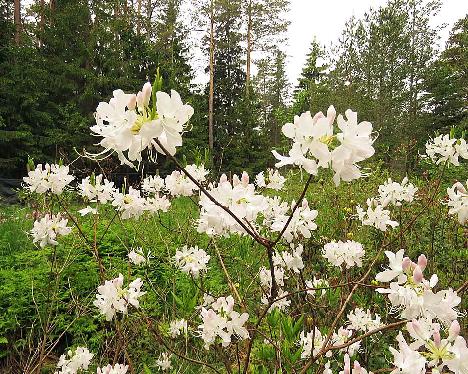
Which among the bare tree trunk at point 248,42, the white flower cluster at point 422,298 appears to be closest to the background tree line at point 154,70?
the bare tree trunk at point 248,42

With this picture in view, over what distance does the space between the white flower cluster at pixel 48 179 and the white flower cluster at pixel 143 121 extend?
166 centimetres

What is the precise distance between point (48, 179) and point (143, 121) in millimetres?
1821

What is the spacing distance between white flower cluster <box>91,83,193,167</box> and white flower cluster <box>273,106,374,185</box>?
336 mm

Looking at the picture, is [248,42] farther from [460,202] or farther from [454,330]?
[454,330]

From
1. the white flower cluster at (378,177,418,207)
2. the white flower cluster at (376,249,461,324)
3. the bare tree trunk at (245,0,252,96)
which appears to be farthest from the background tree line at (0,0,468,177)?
the white flower cluster at (376,249,461,324)

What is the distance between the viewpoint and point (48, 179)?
261 cm

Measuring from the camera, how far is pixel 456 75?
20.0 meters

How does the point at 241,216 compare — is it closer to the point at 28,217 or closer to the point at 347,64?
the point at 28,217

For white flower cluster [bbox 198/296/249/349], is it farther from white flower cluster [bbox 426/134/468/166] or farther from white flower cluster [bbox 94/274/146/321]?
white flower cluster [bbox 426/134/468/166]

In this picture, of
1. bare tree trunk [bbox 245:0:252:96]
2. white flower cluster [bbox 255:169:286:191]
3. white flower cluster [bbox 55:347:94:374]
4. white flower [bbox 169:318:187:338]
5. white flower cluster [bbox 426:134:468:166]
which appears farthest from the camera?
bare tree trunk [bbox 245:0:252:96]

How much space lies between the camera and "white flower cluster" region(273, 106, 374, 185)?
1160mm

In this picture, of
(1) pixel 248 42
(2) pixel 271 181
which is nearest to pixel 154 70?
(1) pixel 248 42

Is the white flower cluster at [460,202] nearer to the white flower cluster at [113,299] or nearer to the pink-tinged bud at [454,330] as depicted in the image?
the pink-tinged bud at [454,330]

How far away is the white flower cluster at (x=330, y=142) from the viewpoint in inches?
45.7
